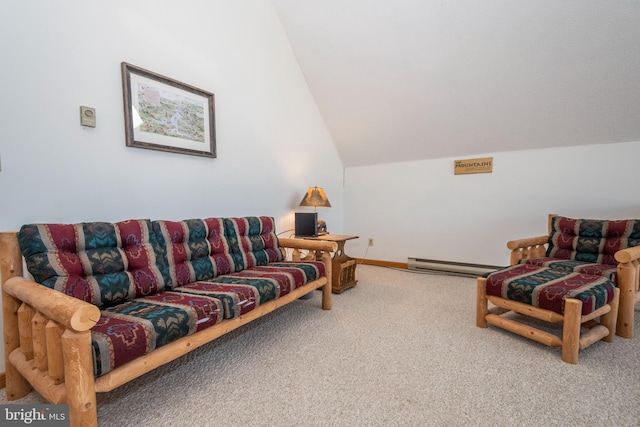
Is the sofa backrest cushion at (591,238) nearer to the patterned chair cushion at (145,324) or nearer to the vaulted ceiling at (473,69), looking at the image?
the vaulted ceiling at (473,69)

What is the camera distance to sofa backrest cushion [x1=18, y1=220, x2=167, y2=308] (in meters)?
1.40

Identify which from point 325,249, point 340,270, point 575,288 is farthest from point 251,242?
point 575,288

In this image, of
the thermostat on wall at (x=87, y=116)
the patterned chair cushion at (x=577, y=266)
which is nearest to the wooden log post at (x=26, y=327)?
the thermostat on wall at (x=87, y=116)

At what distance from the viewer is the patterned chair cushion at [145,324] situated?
1121 millimetres

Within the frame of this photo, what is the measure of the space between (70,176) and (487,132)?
3735 mm

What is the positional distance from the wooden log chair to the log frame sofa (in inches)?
56.8

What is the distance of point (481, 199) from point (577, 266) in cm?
137

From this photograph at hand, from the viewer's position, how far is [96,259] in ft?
5.16

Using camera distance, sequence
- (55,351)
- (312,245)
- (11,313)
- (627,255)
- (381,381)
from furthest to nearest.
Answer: (312,245), (627,255), (381,381), (11,313), (55,351)

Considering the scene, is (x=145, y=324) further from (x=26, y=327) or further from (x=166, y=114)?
(x=166, y=114)

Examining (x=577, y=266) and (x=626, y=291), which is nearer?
(x=626, y=291)

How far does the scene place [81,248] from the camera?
157 centimetres

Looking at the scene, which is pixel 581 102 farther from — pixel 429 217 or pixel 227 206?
pixel 227 206

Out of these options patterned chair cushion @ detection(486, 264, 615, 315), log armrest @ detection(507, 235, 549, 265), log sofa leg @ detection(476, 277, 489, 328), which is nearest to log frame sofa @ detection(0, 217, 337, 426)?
log sofa leg @ detection(476, 277, 489, 328)
